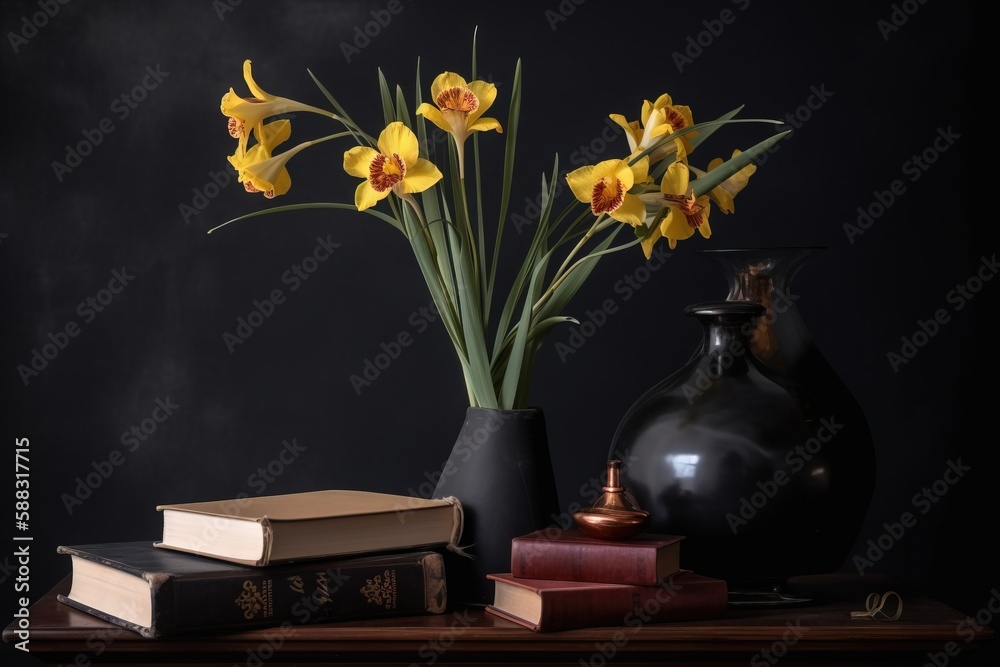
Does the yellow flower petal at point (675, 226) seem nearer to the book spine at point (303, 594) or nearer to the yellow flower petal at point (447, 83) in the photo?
the yellow flower petal at point (447, 83)

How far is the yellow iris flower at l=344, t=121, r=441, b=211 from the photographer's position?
106 cm

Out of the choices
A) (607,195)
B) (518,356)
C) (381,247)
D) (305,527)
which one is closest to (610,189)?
(607,195)

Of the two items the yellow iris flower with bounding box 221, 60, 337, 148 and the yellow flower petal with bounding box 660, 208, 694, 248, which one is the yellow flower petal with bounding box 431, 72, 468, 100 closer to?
the yellow iris flower with bounding box 221, 60, 337, 148

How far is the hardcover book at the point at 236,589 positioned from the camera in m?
0.96

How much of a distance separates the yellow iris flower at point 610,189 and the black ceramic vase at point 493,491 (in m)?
0.24

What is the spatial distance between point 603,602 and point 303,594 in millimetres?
297

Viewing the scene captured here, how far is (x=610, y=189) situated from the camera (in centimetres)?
108

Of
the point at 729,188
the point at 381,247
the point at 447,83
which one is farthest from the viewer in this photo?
the point at 381,247

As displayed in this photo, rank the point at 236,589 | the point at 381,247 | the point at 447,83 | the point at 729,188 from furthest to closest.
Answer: the point at 381,247
the point at 729,188
the point at 447,83
the point at 236,589

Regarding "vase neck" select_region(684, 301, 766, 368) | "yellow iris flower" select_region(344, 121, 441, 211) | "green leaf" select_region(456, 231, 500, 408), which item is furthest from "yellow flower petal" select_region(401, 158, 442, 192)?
"vase neck" select_region(684, 301, 766, 368)

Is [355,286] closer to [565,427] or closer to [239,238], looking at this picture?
[239,238]

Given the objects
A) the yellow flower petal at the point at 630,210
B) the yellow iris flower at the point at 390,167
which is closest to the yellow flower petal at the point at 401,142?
the yellow iris flower at the point at 390,167

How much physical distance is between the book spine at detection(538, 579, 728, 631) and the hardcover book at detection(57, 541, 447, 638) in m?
0.15

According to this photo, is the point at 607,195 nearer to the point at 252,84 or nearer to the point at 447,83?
the point at 447,83
